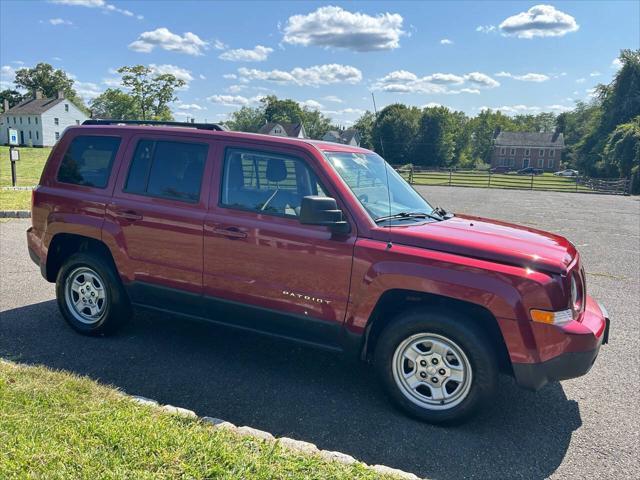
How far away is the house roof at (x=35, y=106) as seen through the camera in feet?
235

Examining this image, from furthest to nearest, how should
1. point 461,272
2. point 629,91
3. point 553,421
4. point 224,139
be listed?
point 629,91, point 224,139, point 553,421, point 461,272

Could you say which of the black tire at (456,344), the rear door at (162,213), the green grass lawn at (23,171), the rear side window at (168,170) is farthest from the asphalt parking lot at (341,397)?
the green grass lawn at (23,171)

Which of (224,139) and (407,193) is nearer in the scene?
(224,139)

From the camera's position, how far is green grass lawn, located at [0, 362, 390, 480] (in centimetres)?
253

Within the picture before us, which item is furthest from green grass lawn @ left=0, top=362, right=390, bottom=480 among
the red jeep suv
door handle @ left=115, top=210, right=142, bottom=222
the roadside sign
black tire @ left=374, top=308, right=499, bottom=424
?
the roadside sign

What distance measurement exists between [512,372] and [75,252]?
4.17m

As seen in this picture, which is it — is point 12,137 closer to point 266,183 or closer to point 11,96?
point 266,183

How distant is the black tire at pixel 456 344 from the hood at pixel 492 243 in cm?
47

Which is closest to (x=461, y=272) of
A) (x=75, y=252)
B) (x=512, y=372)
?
(x=512, y=372)

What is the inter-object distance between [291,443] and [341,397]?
37.3 inches

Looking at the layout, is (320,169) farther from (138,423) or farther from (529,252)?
(138,423)

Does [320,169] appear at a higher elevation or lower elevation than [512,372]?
higher

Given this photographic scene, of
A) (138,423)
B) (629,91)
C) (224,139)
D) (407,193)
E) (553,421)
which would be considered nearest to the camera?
(138,423)

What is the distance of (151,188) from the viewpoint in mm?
4359
